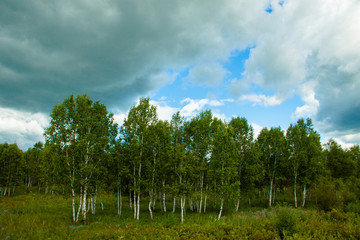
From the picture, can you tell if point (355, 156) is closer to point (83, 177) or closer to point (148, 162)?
point (148, 162)

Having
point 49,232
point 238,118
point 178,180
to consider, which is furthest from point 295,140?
point 49,232

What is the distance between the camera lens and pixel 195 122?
30.8 meters

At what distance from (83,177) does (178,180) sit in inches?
465

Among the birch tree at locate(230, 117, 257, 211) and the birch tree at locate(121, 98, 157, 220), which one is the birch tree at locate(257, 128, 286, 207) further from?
the birch tree at locate(121, 98, 157, 220)

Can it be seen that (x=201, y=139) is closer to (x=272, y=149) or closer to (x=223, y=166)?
(x=223, y=166)

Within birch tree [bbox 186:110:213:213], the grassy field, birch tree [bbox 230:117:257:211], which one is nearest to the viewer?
the grassy field

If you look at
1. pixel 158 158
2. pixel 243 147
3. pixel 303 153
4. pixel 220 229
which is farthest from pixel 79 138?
pixel 303 153

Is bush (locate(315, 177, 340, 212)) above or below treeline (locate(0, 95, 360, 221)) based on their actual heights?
below

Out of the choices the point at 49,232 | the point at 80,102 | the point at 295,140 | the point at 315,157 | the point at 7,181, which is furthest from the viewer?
the point at 7,181

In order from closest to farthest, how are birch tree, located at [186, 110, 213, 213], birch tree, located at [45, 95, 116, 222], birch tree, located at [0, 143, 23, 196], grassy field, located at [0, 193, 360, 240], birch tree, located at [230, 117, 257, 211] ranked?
1. grassy field, located at [0, 193, 360, 240]
2. birch tree, located at [45, 95, 116, 222]
3. birch tree, located at [186, 110, 213, 213]
4. birch tree, located at [230, 117, 257, 211]
5. birch tree, located at [0, 143, 23, 196]

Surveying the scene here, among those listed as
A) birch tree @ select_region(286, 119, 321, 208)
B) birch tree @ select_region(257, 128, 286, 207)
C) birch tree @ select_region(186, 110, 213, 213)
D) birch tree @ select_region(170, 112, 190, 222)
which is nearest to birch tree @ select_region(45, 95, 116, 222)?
birch tree @ select_region(170, 112, 190, 222)

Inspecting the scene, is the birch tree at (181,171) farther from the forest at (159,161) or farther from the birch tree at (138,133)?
the birch tree at (138,133)

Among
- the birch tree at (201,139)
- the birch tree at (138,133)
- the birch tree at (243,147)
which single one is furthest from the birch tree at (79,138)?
the birch tree at (243,147)

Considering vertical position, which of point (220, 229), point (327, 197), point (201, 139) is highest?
point (201, 139)
